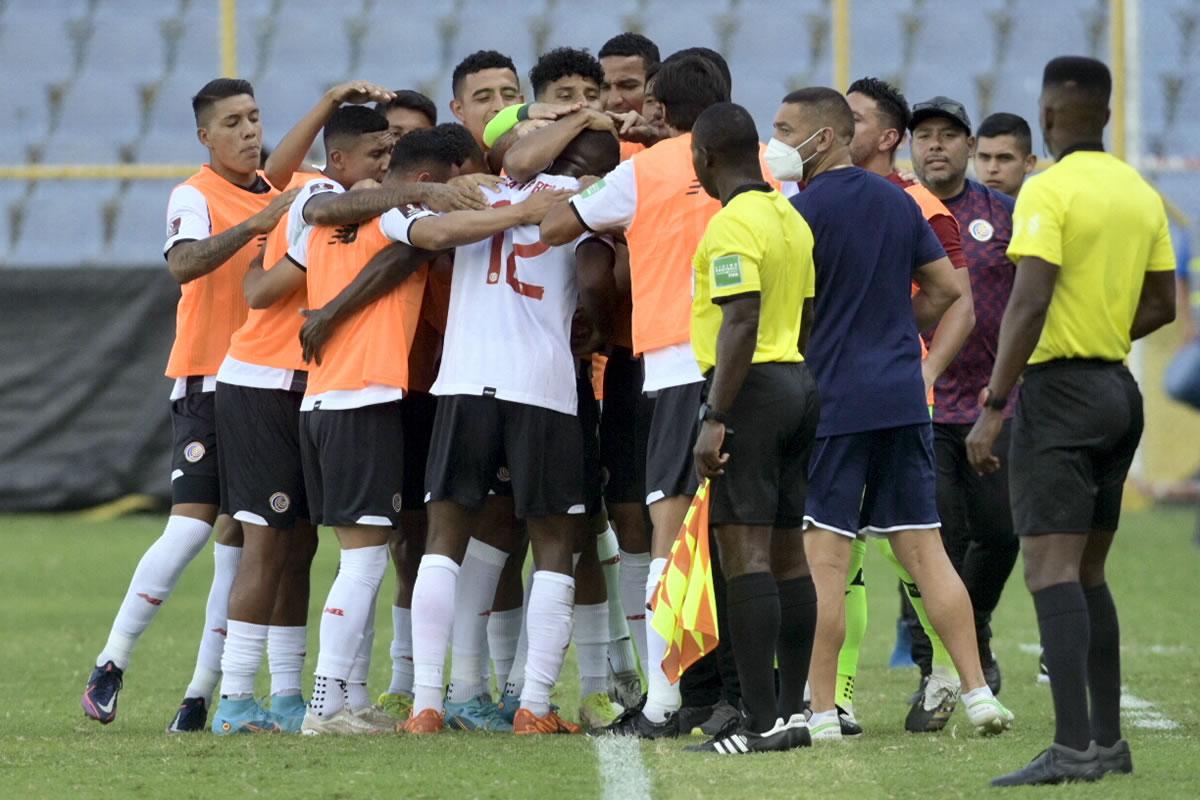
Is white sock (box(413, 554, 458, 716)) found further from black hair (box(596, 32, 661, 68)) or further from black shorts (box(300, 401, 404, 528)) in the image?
black hair (box(596, 32, 661, 68))

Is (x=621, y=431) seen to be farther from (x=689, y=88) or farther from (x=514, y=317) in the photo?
(x=689, y=88)

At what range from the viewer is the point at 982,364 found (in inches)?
304

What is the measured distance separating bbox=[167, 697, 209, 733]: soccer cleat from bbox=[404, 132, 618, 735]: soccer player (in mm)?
860

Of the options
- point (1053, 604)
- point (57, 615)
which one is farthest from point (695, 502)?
point (57, 615)

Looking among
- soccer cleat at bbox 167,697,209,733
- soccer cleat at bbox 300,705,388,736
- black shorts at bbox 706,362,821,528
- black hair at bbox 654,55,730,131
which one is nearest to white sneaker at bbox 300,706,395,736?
soccer cleat at bbox 300,705,388,736

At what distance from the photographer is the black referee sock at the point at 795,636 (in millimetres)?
5887

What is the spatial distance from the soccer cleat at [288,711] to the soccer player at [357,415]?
7.4 inches

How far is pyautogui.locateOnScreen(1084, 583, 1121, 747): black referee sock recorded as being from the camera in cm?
545

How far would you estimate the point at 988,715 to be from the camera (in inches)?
249

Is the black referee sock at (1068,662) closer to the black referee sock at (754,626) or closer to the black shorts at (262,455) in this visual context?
the black referee sock at (754,626)

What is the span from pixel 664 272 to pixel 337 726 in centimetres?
190

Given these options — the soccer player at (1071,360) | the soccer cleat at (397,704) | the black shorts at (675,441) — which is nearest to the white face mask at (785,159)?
the black shorts at (675,441)

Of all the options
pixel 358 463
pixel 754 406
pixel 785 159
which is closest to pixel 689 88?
pixel 785 159

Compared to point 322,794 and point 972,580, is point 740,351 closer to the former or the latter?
point 322,794
